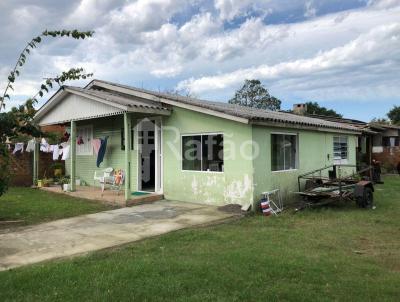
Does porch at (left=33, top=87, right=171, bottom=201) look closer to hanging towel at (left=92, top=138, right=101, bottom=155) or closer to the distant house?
hanging towel at (left=92, top=138, right=101, bottom=155)

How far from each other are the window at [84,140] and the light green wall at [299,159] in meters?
8.46

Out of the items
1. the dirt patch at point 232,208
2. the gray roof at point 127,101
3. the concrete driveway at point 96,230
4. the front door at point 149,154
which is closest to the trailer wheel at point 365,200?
the dirt patch at point 232,208

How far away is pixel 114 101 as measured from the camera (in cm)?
1242

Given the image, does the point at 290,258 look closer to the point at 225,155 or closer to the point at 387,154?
the point at 225,155

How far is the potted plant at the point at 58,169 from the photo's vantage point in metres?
18.8

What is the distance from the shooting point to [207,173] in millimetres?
12312

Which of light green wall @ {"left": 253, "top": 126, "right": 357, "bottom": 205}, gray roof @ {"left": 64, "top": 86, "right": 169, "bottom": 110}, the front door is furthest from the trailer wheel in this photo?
gray roof @ {"left": 64, "top": 86, "right": 169, "bottom": 110}

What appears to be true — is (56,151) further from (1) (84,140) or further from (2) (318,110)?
(2) (318,110)

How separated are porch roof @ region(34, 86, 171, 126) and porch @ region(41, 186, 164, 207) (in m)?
2.69

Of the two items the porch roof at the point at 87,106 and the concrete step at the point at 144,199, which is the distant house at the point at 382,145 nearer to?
the concrete step at the point at 144,199

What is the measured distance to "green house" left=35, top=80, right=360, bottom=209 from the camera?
37.9 ft

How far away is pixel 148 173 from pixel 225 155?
14.2ft

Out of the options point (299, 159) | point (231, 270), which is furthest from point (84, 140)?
point (231, 270)

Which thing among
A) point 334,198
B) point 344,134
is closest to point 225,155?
point 334,198
